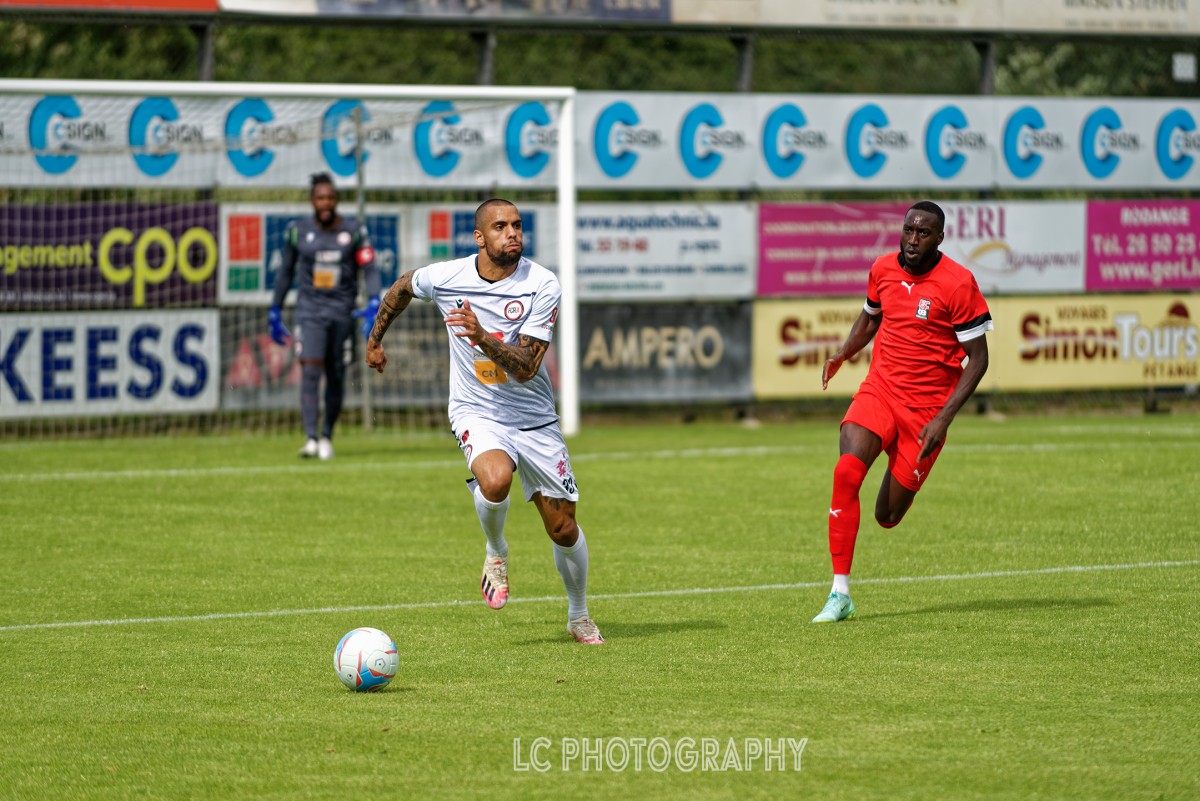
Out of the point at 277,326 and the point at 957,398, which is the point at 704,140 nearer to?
the point at 277,326

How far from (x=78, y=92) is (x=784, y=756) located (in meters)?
12.2

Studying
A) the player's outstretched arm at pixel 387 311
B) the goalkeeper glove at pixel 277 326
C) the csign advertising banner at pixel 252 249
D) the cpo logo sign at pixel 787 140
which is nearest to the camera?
the player's outstretched arm at pixel 387 311

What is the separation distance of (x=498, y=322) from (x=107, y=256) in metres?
11.1

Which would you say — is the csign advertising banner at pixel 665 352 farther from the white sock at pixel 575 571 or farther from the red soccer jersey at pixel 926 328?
the white sock at pixel 575 571

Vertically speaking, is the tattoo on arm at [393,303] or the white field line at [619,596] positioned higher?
the tattoo on arm at [393,303]

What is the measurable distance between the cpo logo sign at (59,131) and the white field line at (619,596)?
1005 centimetres

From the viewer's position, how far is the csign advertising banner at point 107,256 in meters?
18.0

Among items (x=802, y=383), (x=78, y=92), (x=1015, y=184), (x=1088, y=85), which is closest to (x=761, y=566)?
(x=78, y=92)

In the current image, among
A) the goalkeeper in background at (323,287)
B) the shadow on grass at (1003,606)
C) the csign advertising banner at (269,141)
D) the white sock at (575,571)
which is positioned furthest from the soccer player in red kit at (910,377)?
the csign advertising banner at (269,141)

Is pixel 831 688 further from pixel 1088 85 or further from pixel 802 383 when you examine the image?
pixel 1088 85

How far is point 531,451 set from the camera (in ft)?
26.9

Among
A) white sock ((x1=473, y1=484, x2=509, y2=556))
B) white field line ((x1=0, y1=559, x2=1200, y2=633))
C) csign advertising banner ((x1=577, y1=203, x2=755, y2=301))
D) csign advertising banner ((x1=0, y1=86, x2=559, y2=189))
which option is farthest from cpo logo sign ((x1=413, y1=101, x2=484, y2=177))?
white sock ((x1=473, y1=484, x2=509, y2=556))

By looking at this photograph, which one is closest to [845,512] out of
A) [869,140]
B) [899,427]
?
[899,427]

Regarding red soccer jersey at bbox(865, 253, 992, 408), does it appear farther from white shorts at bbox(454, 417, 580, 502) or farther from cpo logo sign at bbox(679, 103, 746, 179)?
cpo logo sign at bbox(679, 103, 746, 179)
